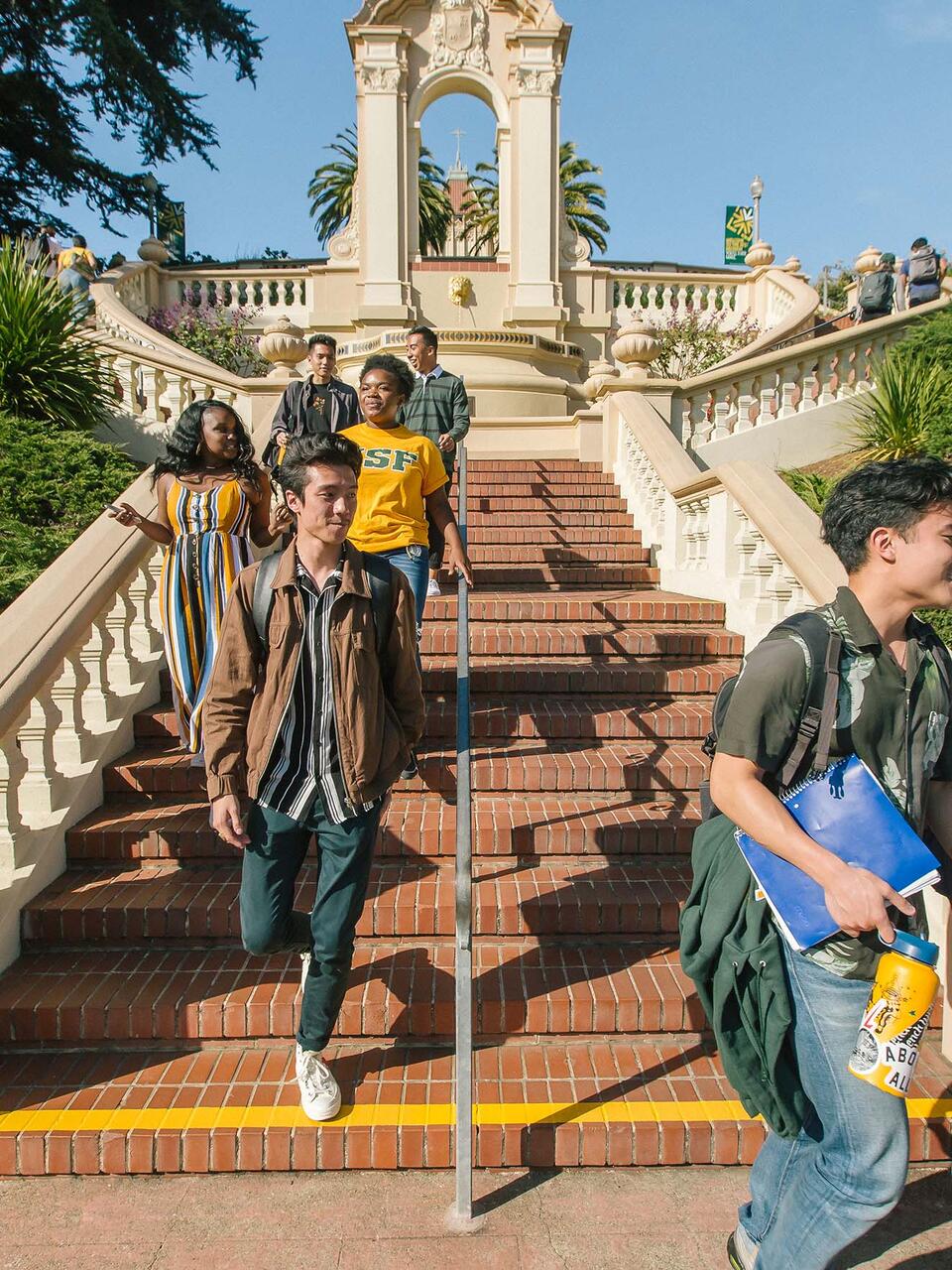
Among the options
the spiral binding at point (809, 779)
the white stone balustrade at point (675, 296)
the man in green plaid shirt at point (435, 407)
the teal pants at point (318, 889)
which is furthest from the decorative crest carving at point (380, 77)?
the spiral binding at point (809, 779)

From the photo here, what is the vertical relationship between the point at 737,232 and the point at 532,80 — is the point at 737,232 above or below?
above

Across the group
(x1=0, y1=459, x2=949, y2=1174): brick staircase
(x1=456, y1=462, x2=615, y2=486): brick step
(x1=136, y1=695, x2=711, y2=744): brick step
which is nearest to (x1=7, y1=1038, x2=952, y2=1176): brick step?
(x1=0, y1=459, x2=949, y2=1174): brick staircase

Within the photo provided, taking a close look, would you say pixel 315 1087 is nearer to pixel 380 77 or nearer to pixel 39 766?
pixel 39 766

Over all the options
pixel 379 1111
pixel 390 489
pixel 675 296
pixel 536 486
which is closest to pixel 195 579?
pixel 390 489

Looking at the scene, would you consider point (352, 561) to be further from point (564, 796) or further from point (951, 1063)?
point (951, 1063)

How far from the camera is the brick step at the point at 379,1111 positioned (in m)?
2.55

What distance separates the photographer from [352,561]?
96.9 inches

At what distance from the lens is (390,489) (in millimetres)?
3975

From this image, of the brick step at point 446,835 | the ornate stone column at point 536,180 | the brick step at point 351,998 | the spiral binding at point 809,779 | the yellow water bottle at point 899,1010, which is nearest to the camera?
the yellow water bottle at point 899,1010

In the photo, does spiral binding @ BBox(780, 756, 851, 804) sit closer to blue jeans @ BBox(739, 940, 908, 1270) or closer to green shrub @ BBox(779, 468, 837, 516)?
blue jeans @ BBox(739, 940, 908, 1270)

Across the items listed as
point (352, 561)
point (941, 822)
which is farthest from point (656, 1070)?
point (352, 561)

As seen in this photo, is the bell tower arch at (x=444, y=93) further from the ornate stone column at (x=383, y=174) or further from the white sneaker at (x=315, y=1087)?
the white sneaker at (x=315, y=1087)

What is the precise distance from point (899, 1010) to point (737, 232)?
31.2 meters

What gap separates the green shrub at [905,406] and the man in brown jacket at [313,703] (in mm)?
7090
